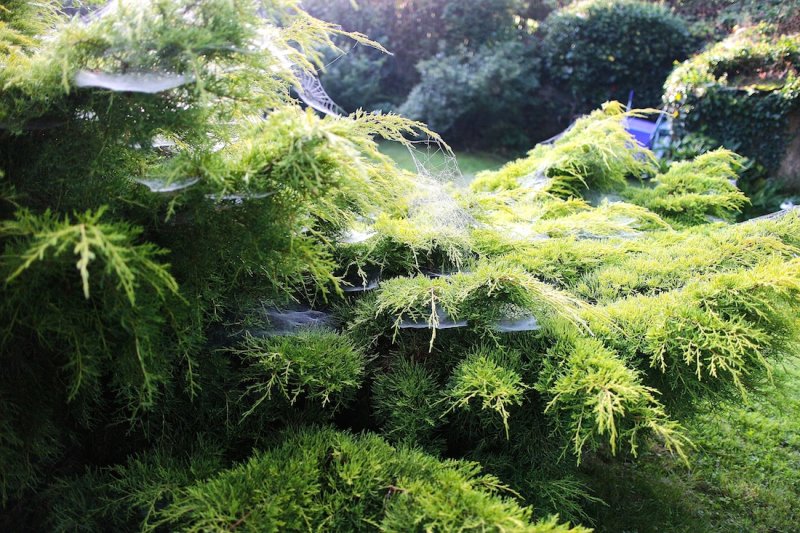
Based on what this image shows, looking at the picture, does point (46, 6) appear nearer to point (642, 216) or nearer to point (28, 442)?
point (28, 442)

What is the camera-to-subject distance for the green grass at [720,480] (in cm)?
242

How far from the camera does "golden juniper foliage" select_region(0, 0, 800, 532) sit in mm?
1307

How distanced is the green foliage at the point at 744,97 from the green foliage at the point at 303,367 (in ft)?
20.1

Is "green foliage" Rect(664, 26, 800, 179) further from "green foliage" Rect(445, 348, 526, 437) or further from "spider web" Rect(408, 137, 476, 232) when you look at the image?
"green foliage" Rect(445, 348, 526, 437)

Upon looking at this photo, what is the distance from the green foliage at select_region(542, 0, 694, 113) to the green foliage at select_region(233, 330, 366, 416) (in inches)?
334

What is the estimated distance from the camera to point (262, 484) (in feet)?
4.58

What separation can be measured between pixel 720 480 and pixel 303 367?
236cm

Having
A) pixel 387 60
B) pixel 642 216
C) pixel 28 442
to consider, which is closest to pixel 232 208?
pixel 28 442

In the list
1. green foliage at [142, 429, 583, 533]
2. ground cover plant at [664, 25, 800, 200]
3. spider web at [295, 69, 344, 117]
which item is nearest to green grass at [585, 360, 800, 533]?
green foliage at [142, 429, 583, 533]

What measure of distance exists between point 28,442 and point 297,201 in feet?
3.32

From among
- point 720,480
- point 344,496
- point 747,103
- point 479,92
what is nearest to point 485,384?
point 344,496

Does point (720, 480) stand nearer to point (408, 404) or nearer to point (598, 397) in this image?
point (598, 397)

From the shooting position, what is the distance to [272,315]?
2.10m

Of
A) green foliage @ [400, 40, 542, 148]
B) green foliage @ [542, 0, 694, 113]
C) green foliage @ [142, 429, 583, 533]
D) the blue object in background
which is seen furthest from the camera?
green foliage @ [542, 0, 694, 113]
